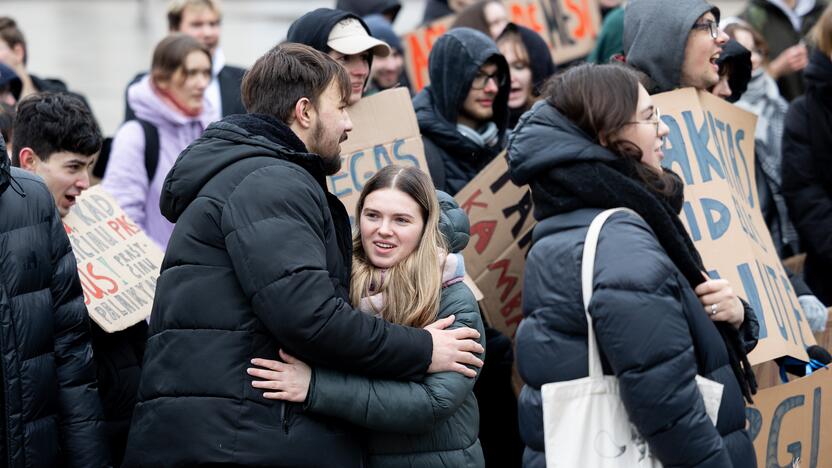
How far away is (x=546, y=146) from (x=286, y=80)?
2.42ft

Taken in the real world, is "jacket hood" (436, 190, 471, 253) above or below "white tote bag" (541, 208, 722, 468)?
above

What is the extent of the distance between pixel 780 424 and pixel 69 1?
692 inches

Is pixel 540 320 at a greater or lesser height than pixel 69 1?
lesser

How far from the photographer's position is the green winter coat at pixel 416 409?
11.2 feet

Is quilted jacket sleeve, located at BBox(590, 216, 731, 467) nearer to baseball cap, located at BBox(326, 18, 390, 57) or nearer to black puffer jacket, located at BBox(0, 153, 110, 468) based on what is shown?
black puffer jacket, located at BBox(0, 153, 110, 468)

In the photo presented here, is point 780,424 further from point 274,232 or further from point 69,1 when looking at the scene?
point 69,1

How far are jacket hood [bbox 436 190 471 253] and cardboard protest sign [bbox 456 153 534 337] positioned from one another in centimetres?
86

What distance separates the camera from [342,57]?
4.94 metres

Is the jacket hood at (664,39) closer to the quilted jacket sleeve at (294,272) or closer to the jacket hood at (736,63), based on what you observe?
the jacket hood at (736,63)

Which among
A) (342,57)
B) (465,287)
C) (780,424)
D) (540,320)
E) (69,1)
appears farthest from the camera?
(69,1)

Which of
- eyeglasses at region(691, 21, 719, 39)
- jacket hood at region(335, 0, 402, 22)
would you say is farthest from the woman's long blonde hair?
jacket hood at region(335, 0, 402, 22)

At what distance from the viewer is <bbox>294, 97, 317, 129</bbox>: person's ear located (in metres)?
3.52

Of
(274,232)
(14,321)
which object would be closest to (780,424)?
(274,232)

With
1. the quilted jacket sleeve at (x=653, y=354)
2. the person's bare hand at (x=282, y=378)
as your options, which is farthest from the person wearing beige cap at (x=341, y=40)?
the quilted jacket sleeve at (x=653, y=354)
